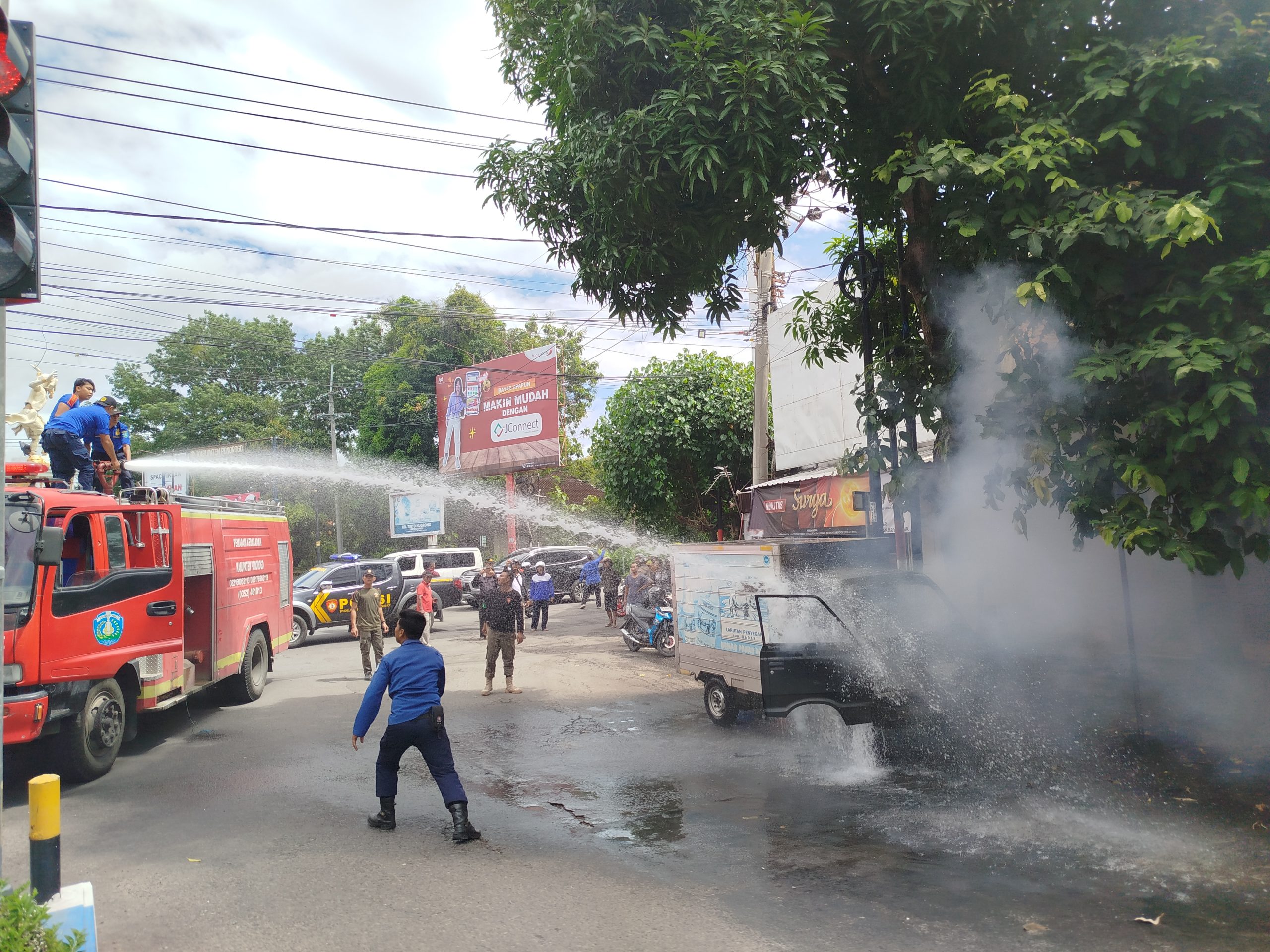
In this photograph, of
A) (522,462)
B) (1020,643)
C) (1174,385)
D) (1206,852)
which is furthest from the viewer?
(522,462)

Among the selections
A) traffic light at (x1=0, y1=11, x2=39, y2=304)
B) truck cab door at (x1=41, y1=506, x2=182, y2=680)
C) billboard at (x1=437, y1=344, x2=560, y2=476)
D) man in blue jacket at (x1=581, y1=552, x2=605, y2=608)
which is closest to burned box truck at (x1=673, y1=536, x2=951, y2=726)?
truck cab door at (x1=41, y1=506, x2=182, y2=680)

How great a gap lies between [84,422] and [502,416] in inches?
999

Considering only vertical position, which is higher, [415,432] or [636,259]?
[415,432]

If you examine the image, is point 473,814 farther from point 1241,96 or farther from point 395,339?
point 395,339

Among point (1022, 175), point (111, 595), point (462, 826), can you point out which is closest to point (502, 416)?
point (111, 595)

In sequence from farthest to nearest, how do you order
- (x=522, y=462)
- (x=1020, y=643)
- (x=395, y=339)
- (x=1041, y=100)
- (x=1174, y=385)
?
(x=395, y=339) → (x=522, y=462) → (x=1020, y=643) → (x=1041, y=100) → (x=1174, y=385)

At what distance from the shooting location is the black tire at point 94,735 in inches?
297

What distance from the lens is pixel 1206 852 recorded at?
17.5ft

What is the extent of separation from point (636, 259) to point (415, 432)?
1461 inches

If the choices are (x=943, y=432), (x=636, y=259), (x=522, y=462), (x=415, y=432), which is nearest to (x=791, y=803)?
(x=943, y=432)

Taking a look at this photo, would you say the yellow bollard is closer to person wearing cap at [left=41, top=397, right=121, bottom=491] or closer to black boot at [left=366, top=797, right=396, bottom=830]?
black boot at [left=366, top=797, right=396, bottom=830]

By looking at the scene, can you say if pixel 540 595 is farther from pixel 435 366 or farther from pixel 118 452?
pixel 435 366

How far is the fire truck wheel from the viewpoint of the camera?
65.4 ft

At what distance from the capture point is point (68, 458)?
896cm
